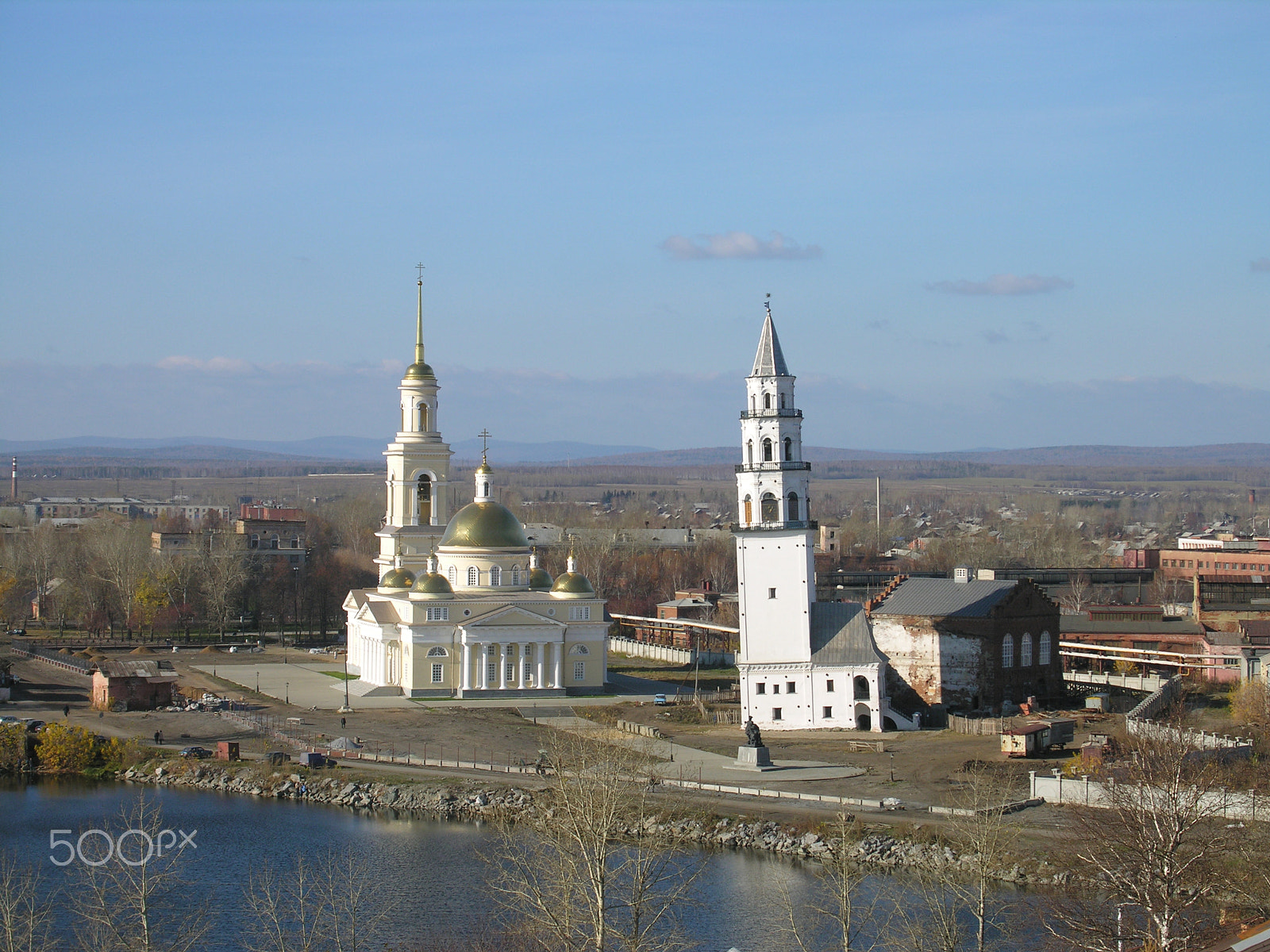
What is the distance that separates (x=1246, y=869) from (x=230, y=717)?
127ft

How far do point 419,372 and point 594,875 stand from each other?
5013 cm

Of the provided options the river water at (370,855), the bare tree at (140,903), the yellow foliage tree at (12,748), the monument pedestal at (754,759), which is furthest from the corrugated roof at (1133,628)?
the bare tree at (140,903)

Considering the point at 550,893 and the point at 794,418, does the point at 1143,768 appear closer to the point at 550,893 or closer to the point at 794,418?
the point at 550,893

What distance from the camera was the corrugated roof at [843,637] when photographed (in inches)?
2121

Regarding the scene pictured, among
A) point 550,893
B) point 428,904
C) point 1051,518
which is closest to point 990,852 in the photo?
point 550,893

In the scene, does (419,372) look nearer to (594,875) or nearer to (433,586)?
(433,586)

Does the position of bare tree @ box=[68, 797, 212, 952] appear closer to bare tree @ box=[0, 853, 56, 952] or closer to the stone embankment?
bare tree @ box=[0, 853, 56, 952]

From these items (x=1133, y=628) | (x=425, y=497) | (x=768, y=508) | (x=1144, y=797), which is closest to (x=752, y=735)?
(x=768, y=508)

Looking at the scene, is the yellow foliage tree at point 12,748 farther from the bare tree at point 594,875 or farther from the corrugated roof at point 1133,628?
the corrugated roof at point 1133,628

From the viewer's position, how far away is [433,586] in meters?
65.6

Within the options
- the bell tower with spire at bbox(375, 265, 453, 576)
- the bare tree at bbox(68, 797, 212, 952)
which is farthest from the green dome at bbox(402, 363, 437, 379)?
the bare tree at bbox(68, 797, 212, 952)

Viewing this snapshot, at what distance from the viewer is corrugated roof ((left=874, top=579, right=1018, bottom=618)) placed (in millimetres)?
57250

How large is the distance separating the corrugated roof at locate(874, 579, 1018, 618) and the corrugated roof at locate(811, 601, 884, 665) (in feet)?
12.2

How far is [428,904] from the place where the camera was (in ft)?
116
